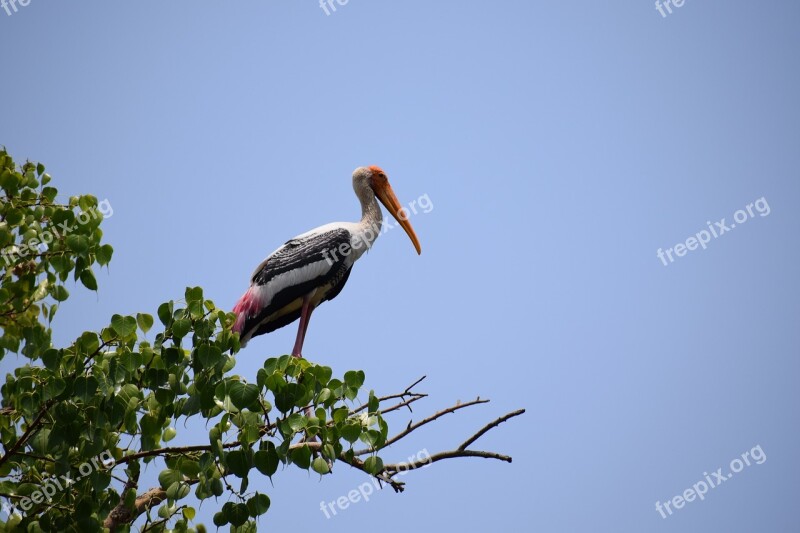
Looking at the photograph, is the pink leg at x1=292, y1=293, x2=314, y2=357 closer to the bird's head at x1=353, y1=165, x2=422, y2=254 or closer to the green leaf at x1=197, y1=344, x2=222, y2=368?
the bird's head at x1=353, y1=165, x2=422, y2=254

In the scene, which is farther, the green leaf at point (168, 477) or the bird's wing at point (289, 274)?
the bird's wing at point (289, 274)

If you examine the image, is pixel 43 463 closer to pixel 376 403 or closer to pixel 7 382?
pixel 7 382

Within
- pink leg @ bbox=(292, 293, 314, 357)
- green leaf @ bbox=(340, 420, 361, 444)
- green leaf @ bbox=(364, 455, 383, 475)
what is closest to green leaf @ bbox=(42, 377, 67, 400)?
green leaf @ bbox=(340, 420, 361, 444)

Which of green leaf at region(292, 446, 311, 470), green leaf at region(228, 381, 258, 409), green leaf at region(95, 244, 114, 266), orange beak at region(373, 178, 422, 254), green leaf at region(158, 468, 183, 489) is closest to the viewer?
green leaf at region(228, 381, 258, 409)

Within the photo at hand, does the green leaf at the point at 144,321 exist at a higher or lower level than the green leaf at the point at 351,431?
higher

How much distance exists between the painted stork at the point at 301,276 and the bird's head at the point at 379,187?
0.73ft

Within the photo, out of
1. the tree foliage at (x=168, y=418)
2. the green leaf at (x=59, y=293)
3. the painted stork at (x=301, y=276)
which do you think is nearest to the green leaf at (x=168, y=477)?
the tree foliage at (x=168, y=418)

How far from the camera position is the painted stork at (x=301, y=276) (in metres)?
6.94

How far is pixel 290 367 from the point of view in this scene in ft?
12.5

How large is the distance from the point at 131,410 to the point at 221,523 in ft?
2.22

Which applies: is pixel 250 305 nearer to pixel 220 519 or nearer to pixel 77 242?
pixel 77 242

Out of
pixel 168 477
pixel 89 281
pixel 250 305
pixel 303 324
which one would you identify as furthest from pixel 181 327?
pixel 303 324

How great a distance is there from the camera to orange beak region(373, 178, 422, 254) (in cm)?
767

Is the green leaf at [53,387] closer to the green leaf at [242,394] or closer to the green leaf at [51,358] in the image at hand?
the green leaf at [51,358]
